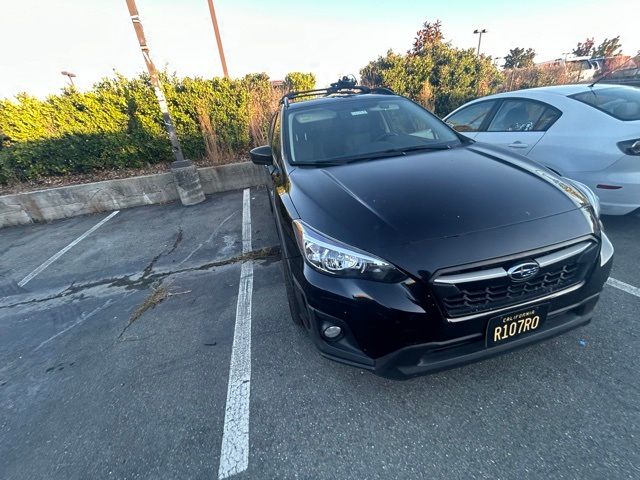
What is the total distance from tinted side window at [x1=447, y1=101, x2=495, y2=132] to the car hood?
2279 millimetres

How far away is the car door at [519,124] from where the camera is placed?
3512 mm

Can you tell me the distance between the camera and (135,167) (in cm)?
721

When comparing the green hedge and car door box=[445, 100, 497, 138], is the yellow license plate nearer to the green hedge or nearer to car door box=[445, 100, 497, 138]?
car door box=[445, 100, 497, 138]

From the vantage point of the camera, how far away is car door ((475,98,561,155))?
3.51 meters

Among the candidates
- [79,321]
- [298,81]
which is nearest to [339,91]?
[79,321]

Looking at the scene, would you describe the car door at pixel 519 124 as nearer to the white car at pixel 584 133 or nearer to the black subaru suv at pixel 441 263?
the white car at pixel 584 133

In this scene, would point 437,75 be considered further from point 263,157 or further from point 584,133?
point 263,157

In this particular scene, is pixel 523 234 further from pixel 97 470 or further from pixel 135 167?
pixel 135 167

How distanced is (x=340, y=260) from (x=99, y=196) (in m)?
6.95

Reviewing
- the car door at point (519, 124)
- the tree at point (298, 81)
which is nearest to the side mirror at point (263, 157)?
the car door at point (519, 124)

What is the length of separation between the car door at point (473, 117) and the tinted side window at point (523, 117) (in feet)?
0.57

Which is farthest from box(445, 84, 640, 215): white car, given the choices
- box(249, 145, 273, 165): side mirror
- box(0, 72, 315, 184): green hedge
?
box(0, 72, 315, 184): green hedge

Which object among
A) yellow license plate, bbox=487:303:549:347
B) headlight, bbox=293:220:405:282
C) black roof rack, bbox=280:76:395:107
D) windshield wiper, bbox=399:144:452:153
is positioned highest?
black roof rack, bbox=280:76:395:107

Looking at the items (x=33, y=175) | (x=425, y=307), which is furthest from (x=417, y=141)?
(x=33, y=175)
